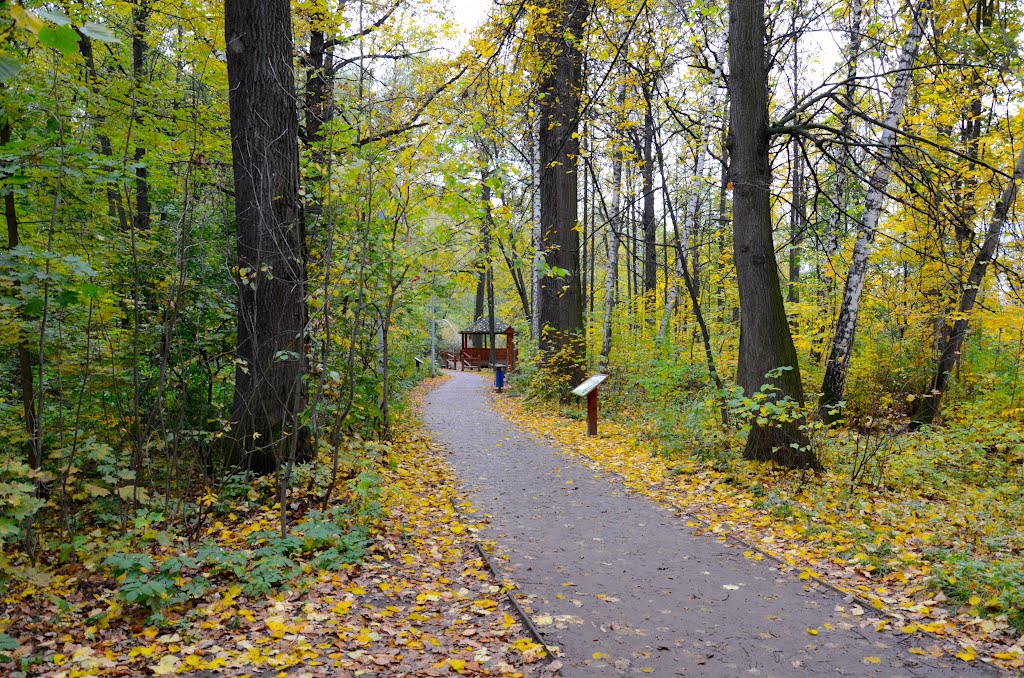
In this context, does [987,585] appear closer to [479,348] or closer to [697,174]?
[697,174]

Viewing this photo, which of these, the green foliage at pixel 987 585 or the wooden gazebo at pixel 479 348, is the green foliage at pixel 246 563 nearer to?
the green foliage at pixel 987 585

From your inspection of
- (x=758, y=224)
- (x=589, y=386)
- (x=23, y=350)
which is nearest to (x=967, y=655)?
(x=758, y=224)

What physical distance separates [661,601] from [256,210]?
203 inches

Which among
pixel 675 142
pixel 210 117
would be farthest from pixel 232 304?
pixel 675 142

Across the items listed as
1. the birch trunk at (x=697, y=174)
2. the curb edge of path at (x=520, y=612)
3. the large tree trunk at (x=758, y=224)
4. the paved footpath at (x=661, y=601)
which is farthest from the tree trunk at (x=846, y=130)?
the curb edge of path at (x=520, y=612)

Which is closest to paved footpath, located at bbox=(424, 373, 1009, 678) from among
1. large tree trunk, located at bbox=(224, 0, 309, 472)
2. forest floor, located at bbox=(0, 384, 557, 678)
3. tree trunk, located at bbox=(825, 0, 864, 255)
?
forest floor, located at bbox=(0, 384, 557, 678)

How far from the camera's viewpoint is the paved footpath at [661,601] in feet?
11.1

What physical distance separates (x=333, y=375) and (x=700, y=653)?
3.48m

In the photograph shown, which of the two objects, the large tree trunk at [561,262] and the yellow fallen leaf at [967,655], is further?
the large tree trunk at [561,262]

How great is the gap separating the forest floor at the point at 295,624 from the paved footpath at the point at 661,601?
15.7 inches

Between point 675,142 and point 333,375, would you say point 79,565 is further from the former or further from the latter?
point 675,142

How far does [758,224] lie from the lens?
709 cm

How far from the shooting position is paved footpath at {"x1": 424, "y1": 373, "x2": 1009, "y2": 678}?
3375 millimetres

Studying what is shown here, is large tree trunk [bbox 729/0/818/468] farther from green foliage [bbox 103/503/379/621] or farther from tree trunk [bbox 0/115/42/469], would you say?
tree trunk [bbox 0/115/42/469]
